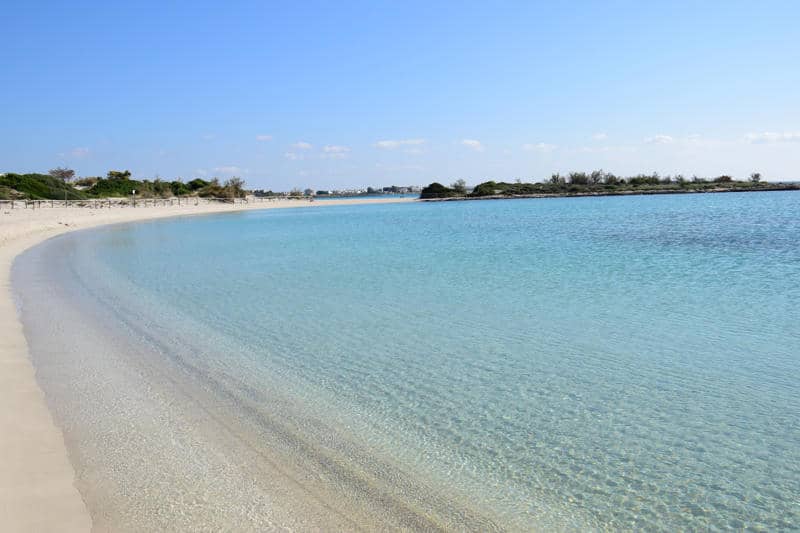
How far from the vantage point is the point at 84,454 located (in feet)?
12.7

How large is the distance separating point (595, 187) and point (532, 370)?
84.8 meters

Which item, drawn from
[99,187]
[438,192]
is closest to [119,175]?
[99,187]

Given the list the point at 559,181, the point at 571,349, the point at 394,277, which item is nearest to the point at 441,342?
the point at 571,349

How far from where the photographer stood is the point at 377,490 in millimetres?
3465

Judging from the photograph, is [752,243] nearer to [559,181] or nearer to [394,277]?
[394,277]

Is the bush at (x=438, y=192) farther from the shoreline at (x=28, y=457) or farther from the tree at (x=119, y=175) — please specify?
the shoreline at (x=28, y=457)

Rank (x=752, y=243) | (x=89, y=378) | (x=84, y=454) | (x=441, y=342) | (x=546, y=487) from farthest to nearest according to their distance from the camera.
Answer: (x=752, y=243), (x=441, y=342), (x=89, y=378), (x=84, y=454), (x=546, y=487)

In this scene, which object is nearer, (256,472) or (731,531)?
(731,531)

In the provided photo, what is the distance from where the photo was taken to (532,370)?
5703 millimetres

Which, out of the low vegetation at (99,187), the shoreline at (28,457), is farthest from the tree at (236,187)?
the shoreline at (28,457)

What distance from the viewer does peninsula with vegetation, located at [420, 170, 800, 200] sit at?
3098 inches

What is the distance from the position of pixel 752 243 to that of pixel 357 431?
18.3 metres

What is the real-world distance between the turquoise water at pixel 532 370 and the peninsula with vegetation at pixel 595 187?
237 ft

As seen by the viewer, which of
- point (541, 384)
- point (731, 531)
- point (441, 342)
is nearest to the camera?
point (731, 531)
